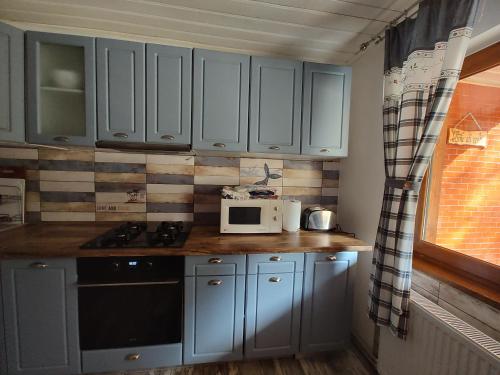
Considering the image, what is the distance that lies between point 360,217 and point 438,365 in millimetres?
980

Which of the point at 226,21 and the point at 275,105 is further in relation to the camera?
the point at 275,105

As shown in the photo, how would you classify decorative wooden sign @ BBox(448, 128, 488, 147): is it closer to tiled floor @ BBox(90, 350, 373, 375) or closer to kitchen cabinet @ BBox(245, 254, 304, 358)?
kitchen cabinet @ BBox(245, 254, 304, 358)

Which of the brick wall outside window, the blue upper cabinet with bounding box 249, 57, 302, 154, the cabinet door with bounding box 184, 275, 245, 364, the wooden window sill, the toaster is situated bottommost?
the cabinet door with bounding box 184, 275, 245, 364

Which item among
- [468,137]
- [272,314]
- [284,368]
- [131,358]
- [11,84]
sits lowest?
[284,368]

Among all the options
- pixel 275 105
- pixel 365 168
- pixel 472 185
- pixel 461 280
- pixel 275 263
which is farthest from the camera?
pixel 365 168

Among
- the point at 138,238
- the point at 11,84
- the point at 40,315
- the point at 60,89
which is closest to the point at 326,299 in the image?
A: the point at 138,238

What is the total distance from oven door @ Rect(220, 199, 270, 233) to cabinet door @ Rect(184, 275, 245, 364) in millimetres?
356

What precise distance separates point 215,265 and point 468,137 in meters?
1.66

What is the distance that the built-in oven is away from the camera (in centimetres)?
134

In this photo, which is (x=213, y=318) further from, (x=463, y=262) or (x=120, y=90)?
(x=120, y=90)

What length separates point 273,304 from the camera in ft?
5.02

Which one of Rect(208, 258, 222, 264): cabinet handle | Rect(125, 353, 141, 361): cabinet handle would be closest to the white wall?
Rect(208, 258, 222, 264): cabinet handle

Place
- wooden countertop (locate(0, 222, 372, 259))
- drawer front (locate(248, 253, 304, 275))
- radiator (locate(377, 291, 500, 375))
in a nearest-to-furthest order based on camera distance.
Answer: radiator (locate(377, 291, 500, 375)), wooden countertop (locate(0, 222, 372, 259)), drawer front (locate(248, 253, 304, 275))

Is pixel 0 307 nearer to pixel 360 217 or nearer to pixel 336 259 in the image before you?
pixel 336 259
